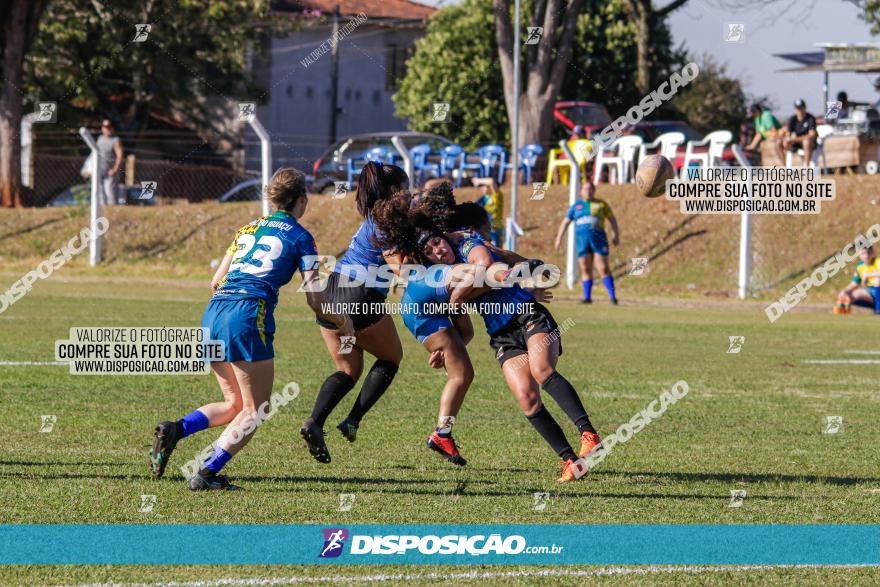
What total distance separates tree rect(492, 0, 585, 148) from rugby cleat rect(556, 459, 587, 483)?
2364 centimetres

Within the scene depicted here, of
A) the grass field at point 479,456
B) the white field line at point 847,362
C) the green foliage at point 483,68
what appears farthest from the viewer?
the green foliage at point 483,68

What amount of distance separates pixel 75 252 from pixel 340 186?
745cm

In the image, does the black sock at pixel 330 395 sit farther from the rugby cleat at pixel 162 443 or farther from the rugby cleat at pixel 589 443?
the rugby cleat at pixel 589 443

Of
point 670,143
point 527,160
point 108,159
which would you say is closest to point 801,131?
point 670,143

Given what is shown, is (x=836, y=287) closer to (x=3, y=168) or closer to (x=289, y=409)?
(x=289, y=409)

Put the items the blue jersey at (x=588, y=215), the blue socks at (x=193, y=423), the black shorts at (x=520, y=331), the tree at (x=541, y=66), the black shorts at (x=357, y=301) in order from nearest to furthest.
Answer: the blue socks at (x=193, y=423) → the black shorts at (x=520, y=331) → the black shorts at (x=357, y=301) → the blue jersey at (x=588, y=215) → the tree at (x=541, y=66)

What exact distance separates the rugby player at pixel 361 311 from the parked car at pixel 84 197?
23568 millimetres

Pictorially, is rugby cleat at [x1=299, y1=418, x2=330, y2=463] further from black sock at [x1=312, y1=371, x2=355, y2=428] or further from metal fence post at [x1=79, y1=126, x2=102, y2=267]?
metal fence post at [x1=79, y1=126, x2=102, y2=267]

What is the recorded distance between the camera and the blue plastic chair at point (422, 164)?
2931 cm

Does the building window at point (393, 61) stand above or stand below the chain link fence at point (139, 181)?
above

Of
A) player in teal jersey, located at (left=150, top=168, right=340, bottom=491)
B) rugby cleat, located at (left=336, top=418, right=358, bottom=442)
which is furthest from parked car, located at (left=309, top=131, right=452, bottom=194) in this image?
player in teal jersey, located at (left=150, top=168, right=340, bottom=491)

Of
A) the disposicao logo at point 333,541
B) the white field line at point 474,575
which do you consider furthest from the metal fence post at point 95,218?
the white field line at point 474,575

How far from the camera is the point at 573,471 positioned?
7645 mm

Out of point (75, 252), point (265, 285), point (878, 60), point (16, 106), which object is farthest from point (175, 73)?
point (265, 285)
